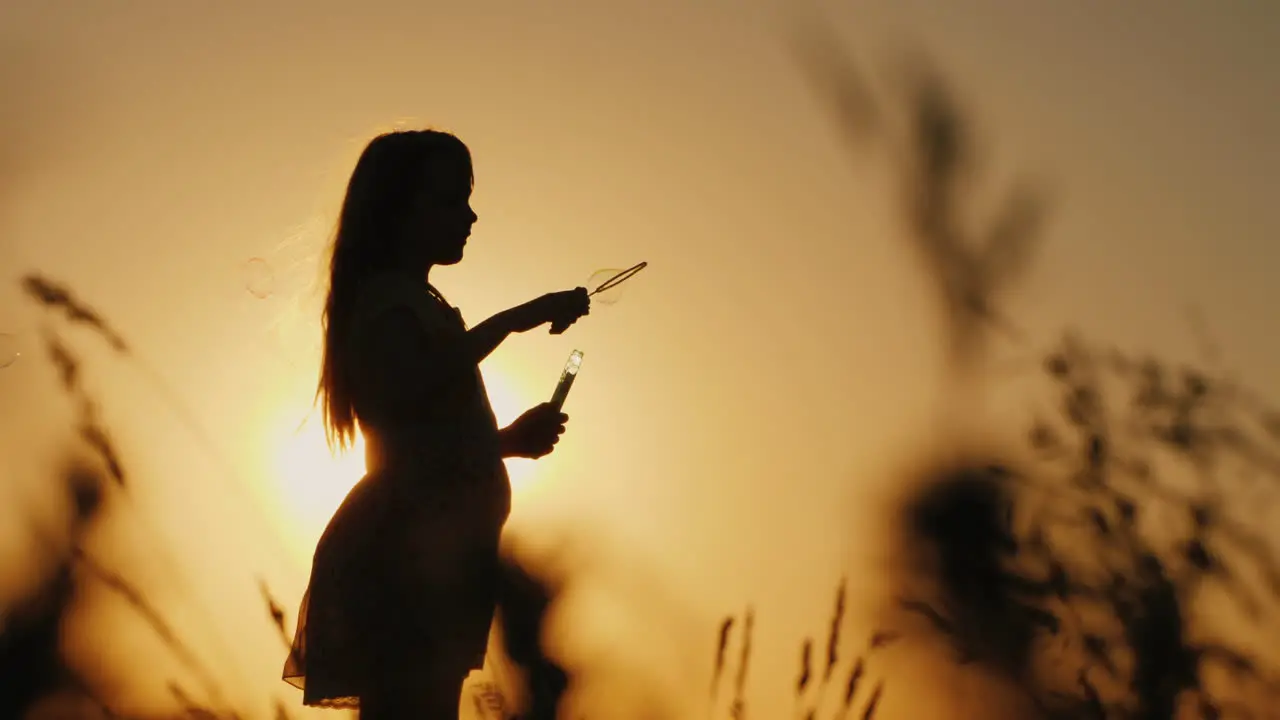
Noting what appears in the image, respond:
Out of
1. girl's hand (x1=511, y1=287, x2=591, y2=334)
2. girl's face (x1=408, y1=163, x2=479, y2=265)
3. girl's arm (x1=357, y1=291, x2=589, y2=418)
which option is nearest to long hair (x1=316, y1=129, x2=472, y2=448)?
girl's face (x1=408, y1=163, x2=479, y2=265)

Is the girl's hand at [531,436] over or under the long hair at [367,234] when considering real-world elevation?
under

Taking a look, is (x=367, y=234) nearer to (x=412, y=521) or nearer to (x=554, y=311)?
(x=554, y=311)

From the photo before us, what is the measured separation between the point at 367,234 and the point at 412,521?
45 cm

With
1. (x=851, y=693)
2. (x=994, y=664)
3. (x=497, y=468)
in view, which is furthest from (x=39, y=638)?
(x=994, y=664)

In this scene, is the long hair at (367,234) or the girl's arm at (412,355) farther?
the long hair at (367,234)

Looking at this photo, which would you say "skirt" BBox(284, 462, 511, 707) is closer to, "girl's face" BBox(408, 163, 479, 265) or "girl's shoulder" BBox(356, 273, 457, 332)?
"girl's shoulder" BBox(356, 273, 457, 332)

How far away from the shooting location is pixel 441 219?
255 centimetres

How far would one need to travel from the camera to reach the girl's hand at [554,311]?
246 centimetres

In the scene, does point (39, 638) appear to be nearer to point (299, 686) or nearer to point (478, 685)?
point (299, 686)

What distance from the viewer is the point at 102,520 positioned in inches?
117

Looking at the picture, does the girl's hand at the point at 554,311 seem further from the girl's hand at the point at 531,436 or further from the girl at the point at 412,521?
the girl's hand at the point at 531,436

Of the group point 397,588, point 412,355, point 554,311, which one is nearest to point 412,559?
point 397,588

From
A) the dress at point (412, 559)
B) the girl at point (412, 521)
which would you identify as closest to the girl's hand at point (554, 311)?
the girl at point (412, 521)

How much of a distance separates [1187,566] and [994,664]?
316 mm
